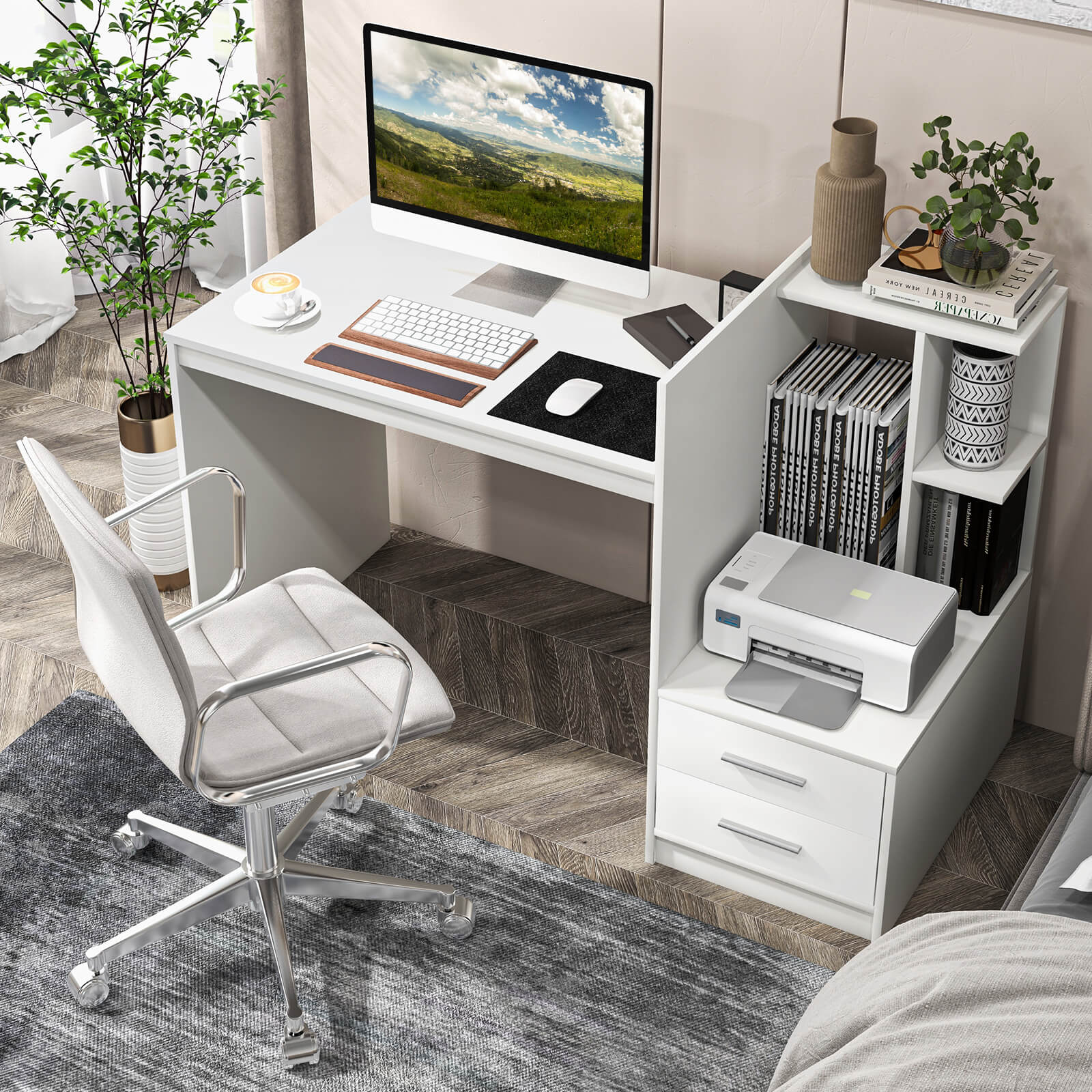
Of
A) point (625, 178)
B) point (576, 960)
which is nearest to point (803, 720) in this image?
point (576, 960)

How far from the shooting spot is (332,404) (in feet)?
8.89

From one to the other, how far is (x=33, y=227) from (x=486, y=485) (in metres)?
1.66

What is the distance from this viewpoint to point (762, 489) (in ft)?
8.87

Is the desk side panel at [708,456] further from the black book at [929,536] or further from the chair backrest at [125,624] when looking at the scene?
the chair backrest at [125,624]

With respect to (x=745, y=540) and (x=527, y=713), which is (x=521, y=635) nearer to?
(x=527, y=713)

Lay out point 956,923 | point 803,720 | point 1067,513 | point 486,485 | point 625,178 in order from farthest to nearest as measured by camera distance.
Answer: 1. point 486,485
2. point 1067,513
3. point 625,178
4. point 803,720
5. point 956,923

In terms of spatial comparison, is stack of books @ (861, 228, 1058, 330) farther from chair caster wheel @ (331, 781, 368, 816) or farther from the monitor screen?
chair caster wheel @ (331, 781, 368, 816)

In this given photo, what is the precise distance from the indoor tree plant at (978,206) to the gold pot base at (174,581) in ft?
6.00

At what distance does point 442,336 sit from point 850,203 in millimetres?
748

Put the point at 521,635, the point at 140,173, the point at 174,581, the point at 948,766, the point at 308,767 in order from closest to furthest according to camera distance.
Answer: the point at 308,767, the point at 948,766, the point at 140,173, the point at 521,635, the point at 174,581

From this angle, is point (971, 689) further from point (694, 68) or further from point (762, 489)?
point (694, 68)

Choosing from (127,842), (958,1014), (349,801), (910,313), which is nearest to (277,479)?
Answer: (349,801)

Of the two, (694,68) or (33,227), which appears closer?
(694,68)

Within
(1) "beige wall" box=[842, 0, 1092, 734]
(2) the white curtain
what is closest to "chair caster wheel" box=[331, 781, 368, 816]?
(1) "beige wall" box=[842, 0, 1092, 734]
